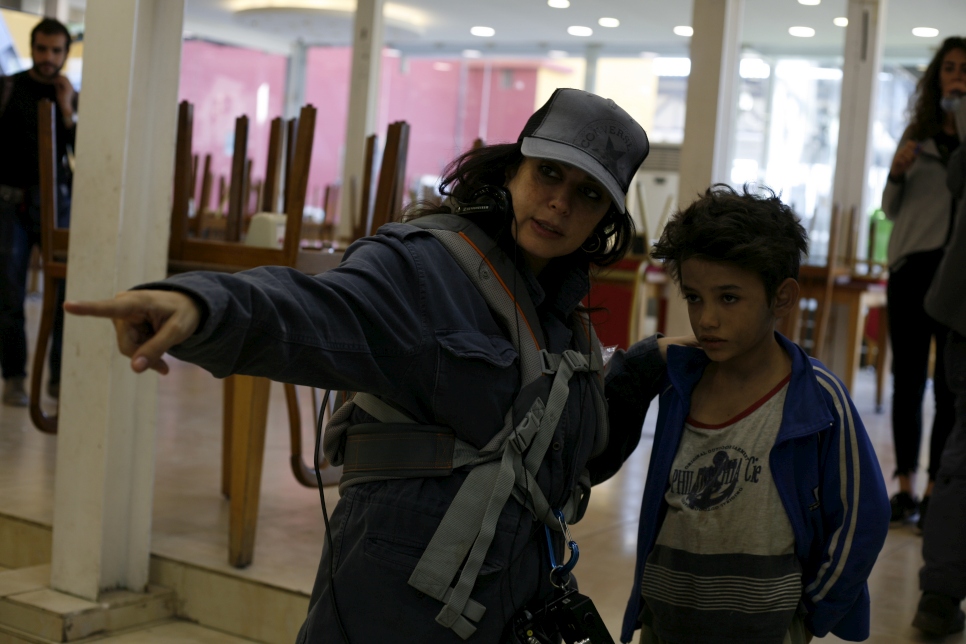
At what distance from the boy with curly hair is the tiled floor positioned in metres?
0.74

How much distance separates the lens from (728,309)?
1.34 metres

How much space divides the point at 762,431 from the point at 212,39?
12668 millimetres

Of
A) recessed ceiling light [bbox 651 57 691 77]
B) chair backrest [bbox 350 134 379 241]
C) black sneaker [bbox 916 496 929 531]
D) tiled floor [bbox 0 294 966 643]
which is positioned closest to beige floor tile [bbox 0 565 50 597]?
tiled floor [bbox 0 294 966 643]

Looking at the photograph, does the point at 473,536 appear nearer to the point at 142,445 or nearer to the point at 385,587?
the point at 385,587

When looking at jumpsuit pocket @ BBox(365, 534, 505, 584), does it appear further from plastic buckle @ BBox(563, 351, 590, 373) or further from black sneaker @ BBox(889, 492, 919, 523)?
black sneaker @ BBox(889, 492, 919, 523)

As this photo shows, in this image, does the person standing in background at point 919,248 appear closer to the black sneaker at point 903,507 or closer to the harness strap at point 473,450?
the black sneaker at point 903,507

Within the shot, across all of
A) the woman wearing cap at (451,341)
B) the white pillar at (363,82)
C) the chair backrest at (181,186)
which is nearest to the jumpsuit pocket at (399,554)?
the woman wearing cap at (451,341)

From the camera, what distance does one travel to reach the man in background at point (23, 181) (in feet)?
12.2

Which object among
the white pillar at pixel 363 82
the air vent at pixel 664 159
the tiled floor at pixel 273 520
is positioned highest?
the white pillar at pixel 363 82

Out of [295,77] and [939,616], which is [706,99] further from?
[295,77]

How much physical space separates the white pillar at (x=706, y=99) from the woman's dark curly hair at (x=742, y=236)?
321 cm

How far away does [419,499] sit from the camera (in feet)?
3.59

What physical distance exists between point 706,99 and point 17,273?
3091 mm

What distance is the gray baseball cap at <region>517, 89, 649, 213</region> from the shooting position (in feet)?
3.79
